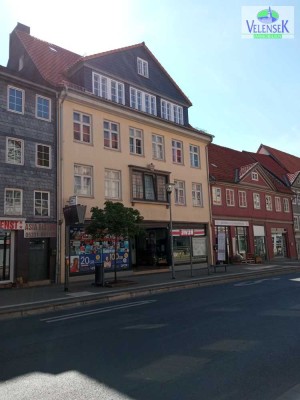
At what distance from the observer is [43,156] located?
68.1 feet

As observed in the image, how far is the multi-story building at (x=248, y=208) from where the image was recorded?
32781mm

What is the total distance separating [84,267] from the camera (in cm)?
2152

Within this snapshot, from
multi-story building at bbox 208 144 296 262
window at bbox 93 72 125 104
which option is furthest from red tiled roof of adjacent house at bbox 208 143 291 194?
window at bbox 93 72 125 104

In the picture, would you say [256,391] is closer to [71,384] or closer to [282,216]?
[71,384]

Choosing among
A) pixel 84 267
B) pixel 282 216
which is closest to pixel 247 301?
pixel 84 267

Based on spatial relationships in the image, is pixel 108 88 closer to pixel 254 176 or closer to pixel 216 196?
pixel 216 196

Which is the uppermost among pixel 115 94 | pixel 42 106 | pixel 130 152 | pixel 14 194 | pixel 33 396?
pixel 115 94

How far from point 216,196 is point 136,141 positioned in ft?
31.7

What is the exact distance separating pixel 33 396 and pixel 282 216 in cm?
3984

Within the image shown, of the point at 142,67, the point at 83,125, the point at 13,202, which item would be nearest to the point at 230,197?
the point at 142,67

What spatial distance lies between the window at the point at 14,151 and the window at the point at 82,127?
11.8 ft

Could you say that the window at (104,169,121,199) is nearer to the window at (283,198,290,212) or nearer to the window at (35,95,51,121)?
the window at (35,95,51,121)

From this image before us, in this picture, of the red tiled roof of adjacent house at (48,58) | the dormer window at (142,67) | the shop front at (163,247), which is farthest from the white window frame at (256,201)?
the red tiled roof of adjacent house at (48,58)

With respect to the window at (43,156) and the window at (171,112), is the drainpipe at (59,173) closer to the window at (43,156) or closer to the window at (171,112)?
the window at (43,156)
